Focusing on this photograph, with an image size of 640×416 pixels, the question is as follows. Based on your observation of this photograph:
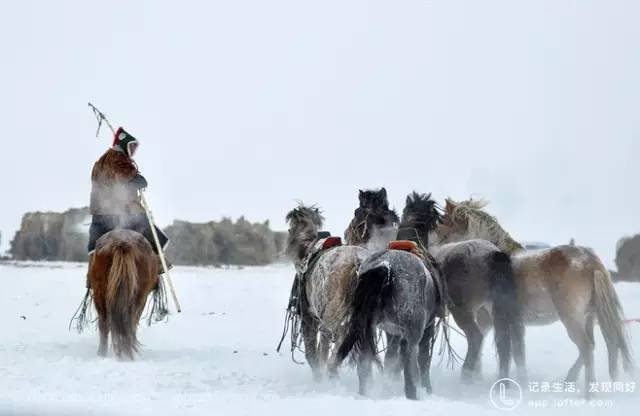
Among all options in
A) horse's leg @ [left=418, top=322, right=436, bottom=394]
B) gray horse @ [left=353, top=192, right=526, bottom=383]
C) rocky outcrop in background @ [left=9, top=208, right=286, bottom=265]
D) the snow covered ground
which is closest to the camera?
the snow covered ground

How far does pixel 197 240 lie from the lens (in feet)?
120

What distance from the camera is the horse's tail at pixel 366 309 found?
7488 mm

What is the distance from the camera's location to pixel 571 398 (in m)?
7.88

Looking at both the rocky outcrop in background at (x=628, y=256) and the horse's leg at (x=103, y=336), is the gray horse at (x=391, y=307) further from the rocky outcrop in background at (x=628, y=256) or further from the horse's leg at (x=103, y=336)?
the rocky outcrop in background at (x=628, y=256)

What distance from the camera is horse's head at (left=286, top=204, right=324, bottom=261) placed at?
31.7 feet

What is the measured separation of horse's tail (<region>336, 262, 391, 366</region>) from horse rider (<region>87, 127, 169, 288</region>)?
386 cm

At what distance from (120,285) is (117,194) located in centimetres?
137

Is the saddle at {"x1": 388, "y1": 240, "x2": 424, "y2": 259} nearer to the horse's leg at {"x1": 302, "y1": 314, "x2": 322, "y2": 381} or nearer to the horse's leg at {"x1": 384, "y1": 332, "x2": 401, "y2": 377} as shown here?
the horse's leg at {"x1": 384, "y1": 332, "x2": 401, "y2": 377}

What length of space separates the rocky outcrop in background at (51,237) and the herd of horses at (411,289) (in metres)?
26.9

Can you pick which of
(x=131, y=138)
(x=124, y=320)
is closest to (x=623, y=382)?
(x=124, y=320)

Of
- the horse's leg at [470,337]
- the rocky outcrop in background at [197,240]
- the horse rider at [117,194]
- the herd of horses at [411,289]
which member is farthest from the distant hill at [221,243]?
the horse's leg at [470,337]

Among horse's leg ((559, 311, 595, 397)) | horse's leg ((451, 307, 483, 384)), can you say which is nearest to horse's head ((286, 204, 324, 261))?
horse's leg ((451, 307, 483, 384))

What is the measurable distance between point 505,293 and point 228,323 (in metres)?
6.69

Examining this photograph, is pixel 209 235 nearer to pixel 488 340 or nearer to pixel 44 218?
pixel 44 218
